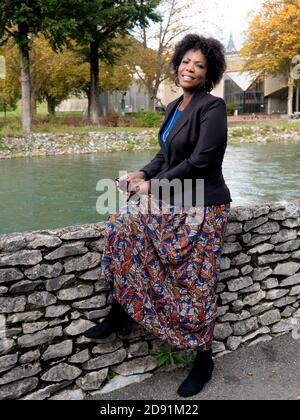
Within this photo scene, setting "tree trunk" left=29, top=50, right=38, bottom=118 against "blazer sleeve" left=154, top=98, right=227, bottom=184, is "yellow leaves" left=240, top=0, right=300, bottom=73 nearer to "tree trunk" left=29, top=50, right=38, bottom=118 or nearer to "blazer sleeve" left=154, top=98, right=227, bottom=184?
"tree trunk" left=29, top=50, right=38, bottom=118

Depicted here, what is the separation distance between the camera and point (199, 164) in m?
2.59

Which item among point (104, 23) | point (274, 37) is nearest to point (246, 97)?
point (274, 37)

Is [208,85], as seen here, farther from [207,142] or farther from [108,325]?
[108,325]

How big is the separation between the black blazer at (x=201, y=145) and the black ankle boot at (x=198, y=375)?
102 cm

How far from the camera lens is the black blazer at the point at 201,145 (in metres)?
2.58

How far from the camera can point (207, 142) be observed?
2562mm

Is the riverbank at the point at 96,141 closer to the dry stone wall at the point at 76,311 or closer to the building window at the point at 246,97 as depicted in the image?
the dry stone wall at the point at 76,311

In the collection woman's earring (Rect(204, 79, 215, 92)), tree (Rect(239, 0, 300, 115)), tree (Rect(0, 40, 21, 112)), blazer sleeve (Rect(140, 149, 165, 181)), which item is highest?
tree (Rect(239, 0, 300, 115))

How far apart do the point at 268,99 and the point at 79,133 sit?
120 feet

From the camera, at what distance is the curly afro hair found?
9.12 ft

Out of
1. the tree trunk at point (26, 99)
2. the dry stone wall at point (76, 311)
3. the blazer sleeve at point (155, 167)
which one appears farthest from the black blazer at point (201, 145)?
the tree trunk at point (26, 99)

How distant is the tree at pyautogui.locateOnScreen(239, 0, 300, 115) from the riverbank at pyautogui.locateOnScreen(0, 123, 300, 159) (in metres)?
13.9

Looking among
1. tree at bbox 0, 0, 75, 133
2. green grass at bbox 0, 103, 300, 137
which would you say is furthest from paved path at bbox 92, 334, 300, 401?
tree at bbox 0, 0, 75, 133

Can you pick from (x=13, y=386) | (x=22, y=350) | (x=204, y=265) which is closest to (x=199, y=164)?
(x=204, y=265)
